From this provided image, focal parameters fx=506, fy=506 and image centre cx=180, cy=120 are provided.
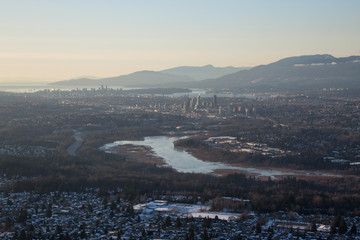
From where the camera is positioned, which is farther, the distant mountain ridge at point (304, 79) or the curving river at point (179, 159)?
the distant mountain ridge at point (304, 79)

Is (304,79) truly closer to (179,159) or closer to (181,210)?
(179,159)

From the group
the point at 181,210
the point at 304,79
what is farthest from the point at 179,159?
the point at 304,79

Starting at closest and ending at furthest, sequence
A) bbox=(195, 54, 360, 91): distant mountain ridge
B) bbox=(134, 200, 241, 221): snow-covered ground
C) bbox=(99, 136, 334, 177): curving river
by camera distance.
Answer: bbox=(134, 200, 241, 221): snow-covered ground < bbox=(99, 136, 334, 177): curving river < bbox=(195, 54, 360, 91): distant mountain ridge

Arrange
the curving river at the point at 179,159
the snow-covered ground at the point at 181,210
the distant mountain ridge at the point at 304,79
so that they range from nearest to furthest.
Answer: the snow-covered ground at the point at 181,210 < the curving river at the point at 179,159 < the distant mountain ridge at the point at 304,79

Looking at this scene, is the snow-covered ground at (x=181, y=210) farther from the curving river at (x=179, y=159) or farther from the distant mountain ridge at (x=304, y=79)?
the distant mountain ridge at (x=304, y=79)

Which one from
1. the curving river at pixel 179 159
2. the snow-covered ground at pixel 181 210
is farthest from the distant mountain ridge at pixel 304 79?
the snow-covered ground at pixel 181 210

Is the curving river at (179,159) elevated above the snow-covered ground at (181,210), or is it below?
below

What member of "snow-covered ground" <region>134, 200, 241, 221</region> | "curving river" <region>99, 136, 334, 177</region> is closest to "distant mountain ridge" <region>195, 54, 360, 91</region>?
"curving river" <region>99, 136, 334, 177</region>

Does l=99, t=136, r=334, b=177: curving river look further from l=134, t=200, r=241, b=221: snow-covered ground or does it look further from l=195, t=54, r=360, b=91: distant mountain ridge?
l=195, t=54, r=360, b=91: distant mountain ridge

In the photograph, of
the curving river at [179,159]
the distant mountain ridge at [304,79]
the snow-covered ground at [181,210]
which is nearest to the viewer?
the snow-covered ground at [181,210]
